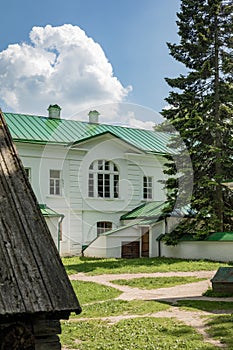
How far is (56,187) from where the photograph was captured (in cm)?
2573

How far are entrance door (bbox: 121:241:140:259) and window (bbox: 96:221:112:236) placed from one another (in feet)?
7.65

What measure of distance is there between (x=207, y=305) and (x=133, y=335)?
3.15 m

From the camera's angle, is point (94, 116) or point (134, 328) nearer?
point (134, 328)

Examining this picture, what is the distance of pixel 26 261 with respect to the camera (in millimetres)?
3350

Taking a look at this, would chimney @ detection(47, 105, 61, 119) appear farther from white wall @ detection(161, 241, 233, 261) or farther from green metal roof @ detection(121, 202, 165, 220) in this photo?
white wall @ detection(161, 241, 233, 261)

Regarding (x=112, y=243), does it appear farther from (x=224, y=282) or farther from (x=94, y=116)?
(x=224, y=282)

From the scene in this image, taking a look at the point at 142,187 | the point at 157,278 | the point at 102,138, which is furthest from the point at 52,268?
the point at 142,187

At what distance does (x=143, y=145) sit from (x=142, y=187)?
7.88ft

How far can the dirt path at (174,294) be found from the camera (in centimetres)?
881

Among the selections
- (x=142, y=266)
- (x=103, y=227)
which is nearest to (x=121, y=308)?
(x=142, y=266)

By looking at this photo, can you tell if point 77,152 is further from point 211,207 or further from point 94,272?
point 94,272

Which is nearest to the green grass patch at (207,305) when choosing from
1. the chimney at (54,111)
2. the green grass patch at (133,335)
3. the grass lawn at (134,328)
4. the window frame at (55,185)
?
the grass lawn at (134,328)

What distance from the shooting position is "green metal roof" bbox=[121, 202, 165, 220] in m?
25.1

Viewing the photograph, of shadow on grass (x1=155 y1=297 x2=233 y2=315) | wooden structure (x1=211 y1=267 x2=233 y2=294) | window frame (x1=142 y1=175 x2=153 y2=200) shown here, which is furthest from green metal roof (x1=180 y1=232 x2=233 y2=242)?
shadow on grass (x1=155 y1=297 x2=233 y2=315)
